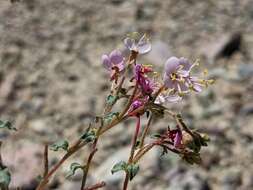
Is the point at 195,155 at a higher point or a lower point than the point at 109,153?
higher

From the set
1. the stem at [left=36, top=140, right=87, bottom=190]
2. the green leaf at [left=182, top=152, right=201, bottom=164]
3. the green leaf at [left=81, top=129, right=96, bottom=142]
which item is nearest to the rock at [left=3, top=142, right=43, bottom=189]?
the stem at [left=36, top=140, right=87, bottom=190]

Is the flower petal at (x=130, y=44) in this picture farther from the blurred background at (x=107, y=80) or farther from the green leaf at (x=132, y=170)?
the blurred background at (x=107, y=80)

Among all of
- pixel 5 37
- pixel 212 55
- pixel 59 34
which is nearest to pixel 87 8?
pixel 59 34

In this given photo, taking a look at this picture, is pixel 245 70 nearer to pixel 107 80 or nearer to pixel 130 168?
pixel 107 80

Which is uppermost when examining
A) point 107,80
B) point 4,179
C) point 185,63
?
point 185,63

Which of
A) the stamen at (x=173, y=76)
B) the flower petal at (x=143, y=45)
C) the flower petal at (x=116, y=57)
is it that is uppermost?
the flower petal at (x=143, y=45)

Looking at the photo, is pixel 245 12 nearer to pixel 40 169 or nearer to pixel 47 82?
pixel 47 82

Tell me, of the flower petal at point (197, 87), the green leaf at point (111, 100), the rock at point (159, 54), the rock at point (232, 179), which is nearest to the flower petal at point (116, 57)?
the green leaf at point (111, 100)

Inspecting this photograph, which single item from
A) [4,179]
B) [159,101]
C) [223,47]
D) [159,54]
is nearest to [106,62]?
[159,101]
